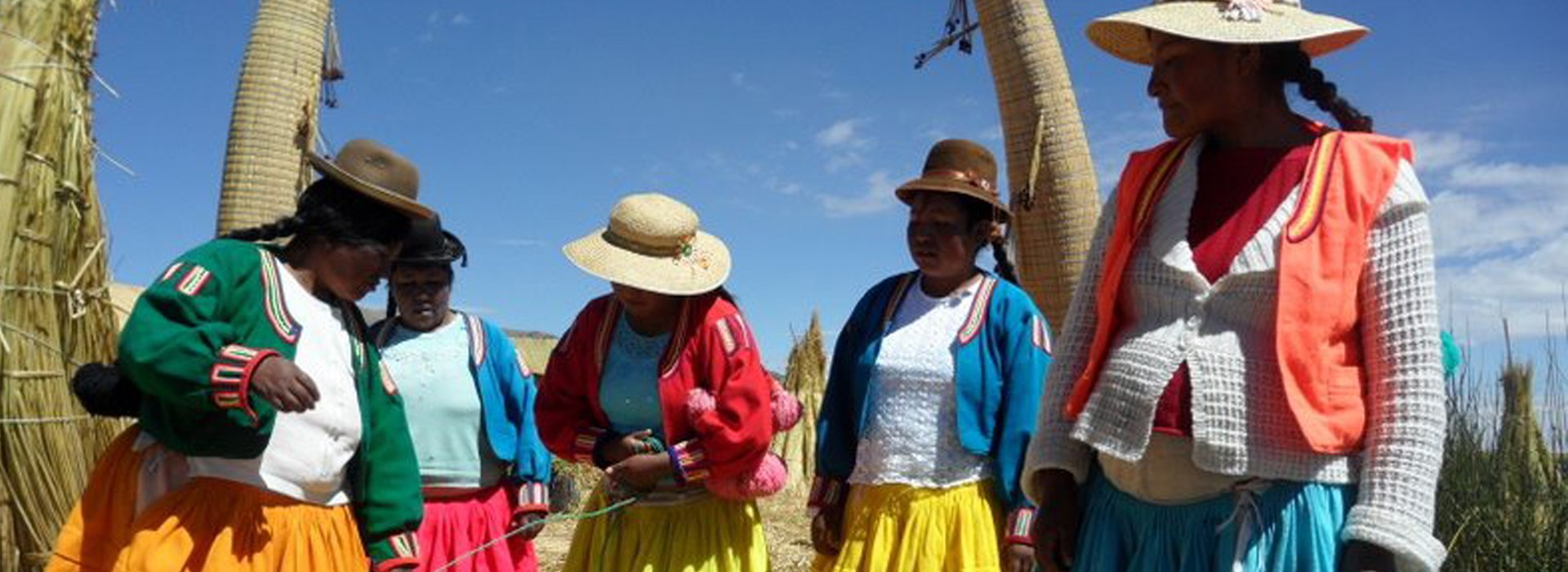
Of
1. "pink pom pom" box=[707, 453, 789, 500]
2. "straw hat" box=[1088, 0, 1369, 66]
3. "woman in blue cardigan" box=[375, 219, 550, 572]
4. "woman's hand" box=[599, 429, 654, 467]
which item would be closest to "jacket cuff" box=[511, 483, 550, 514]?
"woman in blue cardigan" box=[375, 219, 550, 572]

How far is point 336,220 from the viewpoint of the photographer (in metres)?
2.79

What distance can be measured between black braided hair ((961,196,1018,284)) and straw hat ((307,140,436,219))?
5.21 feet

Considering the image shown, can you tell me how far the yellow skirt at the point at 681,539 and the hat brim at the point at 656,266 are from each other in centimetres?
66

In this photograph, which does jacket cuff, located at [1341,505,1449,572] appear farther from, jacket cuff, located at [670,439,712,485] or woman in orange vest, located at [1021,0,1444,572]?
jacket cuff, located at [670,439,712,485]

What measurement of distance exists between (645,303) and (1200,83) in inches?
80.7

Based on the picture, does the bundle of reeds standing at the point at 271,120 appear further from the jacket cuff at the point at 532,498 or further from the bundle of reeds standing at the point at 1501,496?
the bundle of reeds standing at the point at 1501,496

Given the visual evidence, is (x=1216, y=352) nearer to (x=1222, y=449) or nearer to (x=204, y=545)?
(x=1222, y=449)

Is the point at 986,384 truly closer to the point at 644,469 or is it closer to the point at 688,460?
the point at 688,460

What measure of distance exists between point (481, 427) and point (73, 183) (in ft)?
5.02

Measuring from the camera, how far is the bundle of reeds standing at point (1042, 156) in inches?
260

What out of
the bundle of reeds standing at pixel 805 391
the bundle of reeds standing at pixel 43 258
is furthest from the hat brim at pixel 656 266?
the bundle of reeds standing at pixel 805 391

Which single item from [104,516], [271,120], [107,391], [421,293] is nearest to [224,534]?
[104,516]

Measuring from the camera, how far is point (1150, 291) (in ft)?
7.01

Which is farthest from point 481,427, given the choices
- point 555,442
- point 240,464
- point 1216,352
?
point 1216,352
